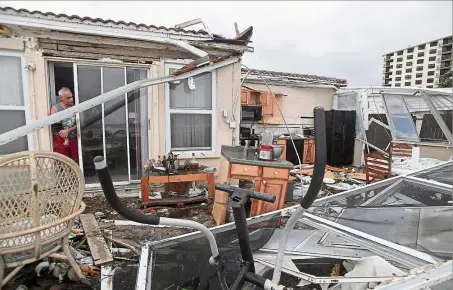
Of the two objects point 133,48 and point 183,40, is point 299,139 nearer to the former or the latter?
point 183,40

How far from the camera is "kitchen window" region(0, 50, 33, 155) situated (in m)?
4.50

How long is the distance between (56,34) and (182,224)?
480cm

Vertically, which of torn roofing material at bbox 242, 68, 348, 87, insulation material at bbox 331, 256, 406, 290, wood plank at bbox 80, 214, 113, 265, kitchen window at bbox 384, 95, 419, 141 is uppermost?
torn roofing material at bbox 242, 68, 348, 87

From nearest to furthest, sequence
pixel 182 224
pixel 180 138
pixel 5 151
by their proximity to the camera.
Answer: pixel 182 224 → pixel 5 151 → pixel 180 138

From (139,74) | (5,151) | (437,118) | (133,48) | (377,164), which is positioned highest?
(133,48)

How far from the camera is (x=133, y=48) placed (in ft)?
16.6

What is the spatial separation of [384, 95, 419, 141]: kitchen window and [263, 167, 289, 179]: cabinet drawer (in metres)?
2.73

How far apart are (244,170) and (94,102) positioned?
2.68 m

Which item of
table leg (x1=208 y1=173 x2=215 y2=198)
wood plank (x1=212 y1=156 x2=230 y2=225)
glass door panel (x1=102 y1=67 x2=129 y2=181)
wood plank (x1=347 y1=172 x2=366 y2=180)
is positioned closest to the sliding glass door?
glass door panel (x1=102 y1=67 x2=129 y2=181)

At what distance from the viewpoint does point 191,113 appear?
5.64 metres

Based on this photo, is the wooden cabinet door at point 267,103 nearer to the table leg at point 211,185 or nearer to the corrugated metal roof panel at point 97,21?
the corrugated metal roof panel at point 97,21

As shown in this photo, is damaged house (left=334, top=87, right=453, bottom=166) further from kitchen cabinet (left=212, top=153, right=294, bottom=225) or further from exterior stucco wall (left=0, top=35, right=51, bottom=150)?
exterior stucco wall (left=0, top=35, right=51, bottom=150)

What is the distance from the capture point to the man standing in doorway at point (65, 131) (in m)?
4.80

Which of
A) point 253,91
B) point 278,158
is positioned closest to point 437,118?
point 278,158
